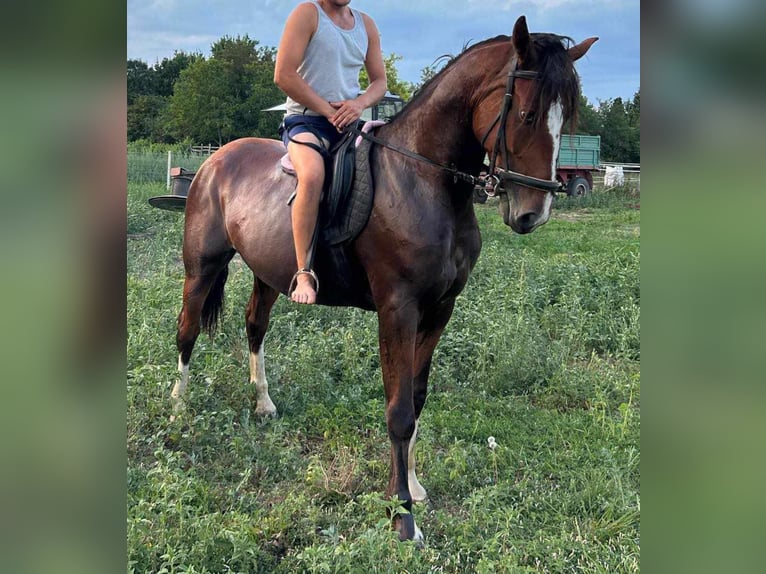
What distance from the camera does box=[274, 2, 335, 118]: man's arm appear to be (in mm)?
2877

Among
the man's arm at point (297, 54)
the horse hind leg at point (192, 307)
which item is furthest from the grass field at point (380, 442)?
the man's arm at point (297, 54)

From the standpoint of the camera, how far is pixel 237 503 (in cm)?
327

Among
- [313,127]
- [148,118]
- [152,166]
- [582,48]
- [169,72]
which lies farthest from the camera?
[169,72]

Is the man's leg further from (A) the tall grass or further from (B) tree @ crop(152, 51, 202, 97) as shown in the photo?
(B) tree @ crop(152, 51, 202, 97)

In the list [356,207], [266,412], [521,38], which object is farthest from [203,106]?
[521,38]

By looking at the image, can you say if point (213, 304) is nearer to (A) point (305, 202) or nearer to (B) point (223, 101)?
(A) point (305, 202)

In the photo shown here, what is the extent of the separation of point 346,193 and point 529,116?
3.38ft

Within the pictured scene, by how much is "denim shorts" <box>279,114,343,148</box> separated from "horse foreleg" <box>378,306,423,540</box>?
3.31ft

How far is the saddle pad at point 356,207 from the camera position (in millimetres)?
3064

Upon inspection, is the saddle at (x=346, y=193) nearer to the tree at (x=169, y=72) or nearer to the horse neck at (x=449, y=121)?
the horse neck at (x=449, y=121)

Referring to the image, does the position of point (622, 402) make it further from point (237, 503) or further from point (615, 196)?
point (615, 196)

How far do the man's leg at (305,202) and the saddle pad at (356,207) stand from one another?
122mm

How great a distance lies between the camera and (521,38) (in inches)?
99.8
